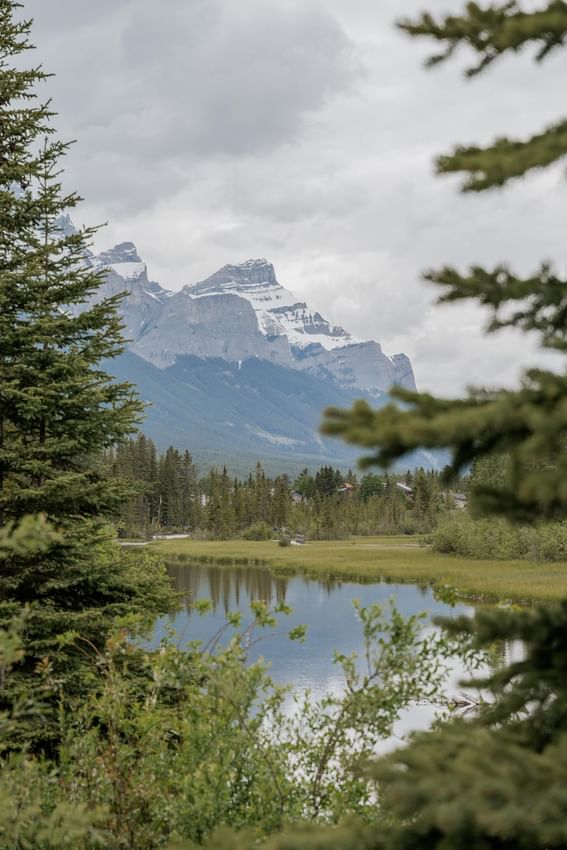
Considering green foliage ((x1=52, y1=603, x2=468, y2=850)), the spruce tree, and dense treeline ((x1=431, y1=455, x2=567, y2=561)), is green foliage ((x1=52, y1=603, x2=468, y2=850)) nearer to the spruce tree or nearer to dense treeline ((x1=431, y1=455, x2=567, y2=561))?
the spruce tree

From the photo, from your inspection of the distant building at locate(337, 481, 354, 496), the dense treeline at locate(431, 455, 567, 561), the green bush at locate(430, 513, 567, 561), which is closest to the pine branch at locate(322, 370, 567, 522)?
the dense treeline at locate(431, 455, 567, 561)

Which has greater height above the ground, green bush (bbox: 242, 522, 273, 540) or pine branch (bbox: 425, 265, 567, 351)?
pine branch (bbox: 425, 265, 567, 351)

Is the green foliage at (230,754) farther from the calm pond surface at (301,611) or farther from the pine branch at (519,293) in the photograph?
the pine branch at (519,293)

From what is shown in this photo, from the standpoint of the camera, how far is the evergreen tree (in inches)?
89.5

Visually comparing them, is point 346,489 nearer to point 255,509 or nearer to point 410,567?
point 255,509

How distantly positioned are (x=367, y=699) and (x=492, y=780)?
3.89 metres

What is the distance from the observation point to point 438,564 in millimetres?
59000

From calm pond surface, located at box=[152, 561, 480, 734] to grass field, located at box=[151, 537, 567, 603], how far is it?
2036mm

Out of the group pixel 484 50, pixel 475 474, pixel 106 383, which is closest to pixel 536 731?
pixel 484 50

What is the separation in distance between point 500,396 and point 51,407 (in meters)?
9.52

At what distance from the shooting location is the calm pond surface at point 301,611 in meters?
25.2

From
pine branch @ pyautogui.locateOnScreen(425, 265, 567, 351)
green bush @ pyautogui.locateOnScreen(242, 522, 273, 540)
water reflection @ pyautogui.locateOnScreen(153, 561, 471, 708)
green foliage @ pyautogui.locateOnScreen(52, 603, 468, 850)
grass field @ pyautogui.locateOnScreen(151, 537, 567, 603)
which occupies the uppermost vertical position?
pine branch @ pyautogui.locateOnScreen(425, 265, 567, 351)

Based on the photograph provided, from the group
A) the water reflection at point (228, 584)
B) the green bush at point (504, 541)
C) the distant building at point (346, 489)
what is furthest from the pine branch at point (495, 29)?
the distant building at point (346, 489)

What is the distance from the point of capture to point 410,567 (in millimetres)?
57000
